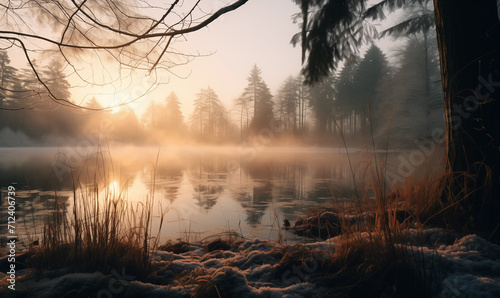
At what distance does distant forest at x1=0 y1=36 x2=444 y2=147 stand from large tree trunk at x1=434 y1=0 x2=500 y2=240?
10.1m

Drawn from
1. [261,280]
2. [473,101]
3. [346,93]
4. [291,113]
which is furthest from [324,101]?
[261,280]

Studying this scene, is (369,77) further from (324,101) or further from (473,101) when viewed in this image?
(473,101)

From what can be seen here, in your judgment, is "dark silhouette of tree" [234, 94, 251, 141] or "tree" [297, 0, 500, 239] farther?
"dark silhouette of tree" [234, 94, 251, 141]

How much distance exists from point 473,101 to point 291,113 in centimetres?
4389

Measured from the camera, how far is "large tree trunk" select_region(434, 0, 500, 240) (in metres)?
2.45

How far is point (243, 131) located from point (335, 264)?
168ft

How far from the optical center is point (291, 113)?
45844 millimetres

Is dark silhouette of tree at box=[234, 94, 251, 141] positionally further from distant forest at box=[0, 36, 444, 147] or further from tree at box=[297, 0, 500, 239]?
tree at box=[297, 0, 500, 239]

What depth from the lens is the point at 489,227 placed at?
2375 mm

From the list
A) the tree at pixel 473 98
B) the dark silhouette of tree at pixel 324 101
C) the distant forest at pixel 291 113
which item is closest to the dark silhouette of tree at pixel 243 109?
the distant forest at pixel 291 113

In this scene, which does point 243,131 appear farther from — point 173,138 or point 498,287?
point 498,287

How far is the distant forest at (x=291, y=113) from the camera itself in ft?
73.8

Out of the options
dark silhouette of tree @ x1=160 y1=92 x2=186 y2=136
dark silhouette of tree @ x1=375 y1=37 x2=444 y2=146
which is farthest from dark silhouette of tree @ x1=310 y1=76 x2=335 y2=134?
dark silhouette of tree @ x1=160 y1=92 x2=186 y2=136

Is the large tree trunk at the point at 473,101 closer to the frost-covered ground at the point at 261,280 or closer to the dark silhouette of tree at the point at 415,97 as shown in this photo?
the frost-covered ground at the point at 261,280
